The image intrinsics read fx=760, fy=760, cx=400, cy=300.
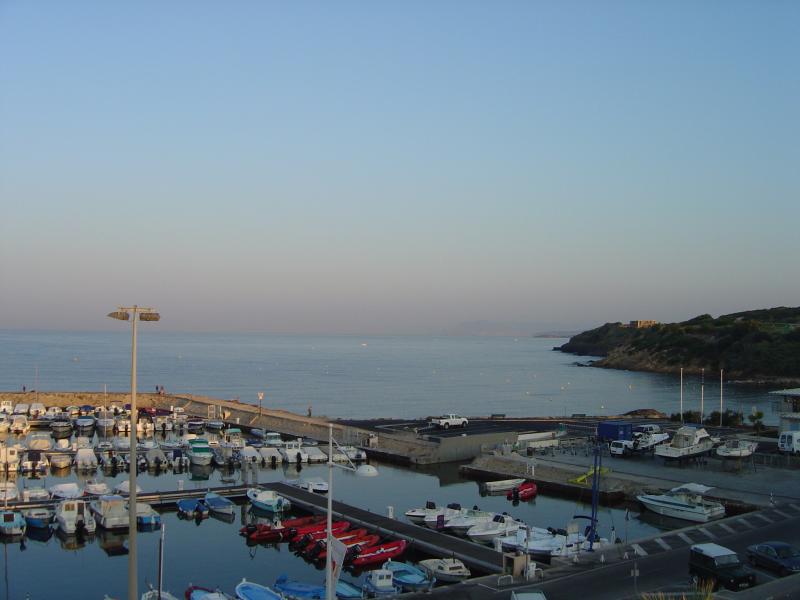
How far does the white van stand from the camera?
36969 millimetres

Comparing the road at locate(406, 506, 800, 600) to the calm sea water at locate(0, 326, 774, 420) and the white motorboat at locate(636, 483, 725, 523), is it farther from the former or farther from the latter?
the calm sea water at locate(0, 326, 774, 420)

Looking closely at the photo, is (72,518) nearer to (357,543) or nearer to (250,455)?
(357,543)

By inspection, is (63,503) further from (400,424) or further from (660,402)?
(660,402)

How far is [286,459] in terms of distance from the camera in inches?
1729

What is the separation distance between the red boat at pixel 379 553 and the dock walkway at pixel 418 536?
652 millimetres

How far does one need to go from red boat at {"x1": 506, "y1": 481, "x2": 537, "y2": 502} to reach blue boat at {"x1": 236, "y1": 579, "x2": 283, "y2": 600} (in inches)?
666

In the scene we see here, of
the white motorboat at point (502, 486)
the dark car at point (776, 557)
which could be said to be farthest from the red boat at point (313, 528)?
the dark car at point (776, 557)

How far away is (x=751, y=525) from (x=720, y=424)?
2792 centimetres

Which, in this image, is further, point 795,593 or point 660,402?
point 660,402

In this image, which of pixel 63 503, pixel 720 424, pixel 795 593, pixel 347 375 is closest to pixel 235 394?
pixel 347 375

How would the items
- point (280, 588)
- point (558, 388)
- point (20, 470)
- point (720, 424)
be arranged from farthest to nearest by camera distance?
point (558, 388) < point (720, 424) < point (20, 470) < point (280, 588)

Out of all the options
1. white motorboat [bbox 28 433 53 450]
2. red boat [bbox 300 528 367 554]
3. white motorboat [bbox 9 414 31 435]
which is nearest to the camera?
red boat [bbox 300 528 367 554]

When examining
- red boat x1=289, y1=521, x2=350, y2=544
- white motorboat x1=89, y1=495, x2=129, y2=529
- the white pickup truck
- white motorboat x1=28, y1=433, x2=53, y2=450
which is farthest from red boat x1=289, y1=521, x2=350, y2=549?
white motorboat x1=28, y1=433, x2=53, y2=450

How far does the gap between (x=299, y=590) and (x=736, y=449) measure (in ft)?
84.9
